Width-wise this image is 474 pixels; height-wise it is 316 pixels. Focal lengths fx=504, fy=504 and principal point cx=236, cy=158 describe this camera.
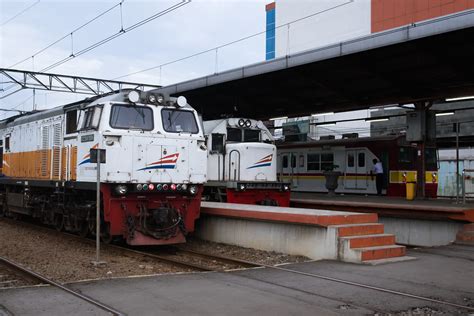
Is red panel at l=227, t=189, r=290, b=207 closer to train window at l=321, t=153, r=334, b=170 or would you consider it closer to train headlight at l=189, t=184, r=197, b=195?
train headlight at l=189, t=184, r=197, b=195

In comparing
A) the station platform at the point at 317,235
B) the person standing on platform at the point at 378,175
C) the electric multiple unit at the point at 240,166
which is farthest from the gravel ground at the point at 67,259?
the person standing on platform at the point at 378,175

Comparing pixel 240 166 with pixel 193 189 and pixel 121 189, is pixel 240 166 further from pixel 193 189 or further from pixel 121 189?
pixel 121 189

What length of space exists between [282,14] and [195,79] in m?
48.5

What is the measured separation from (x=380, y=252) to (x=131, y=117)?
625 centimetres

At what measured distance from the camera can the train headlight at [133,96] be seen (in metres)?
11.6

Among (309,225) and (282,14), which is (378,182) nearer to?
(309,225)

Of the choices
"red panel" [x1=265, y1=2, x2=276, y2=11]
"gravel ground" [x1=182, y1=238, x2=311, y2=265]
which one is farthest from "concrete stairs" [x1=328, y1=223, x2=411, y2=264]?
"red panel" [x1=265, y1=2, x2=276, y2=11]

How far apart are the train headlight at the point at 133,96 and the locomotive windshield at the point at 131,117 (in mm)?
165

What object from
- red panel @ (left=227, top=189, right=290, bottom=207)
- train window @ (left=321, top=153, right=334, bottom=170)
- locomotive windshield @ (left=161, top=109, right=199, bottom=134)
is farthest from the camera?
train window @ (left=321, top=153, right=334, bottom=170)

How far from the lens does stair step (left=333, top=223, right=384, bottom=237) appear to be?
10.3 m

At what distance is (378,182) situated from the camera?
74.2 feet

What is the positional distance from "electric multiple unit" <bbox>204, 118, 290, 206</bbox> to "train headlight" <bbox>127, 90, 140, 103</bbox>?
510cm

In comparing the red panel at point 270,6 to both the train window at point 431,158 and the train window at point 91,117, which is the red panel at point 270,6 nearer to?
the train window at point 431,158

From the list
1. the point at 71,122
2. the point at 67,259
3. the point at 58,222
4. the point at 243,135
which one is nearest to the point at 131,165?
the point at 67,259
